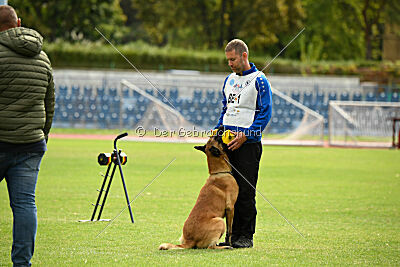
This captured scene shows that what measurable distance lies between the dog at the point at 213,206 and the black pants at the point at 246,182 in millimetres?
157

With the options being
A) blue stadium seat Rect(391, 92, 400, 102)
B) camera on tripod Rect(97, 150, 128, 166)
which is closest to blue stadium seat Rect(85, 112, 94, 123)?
blue stadium seat Rect(391, 92, 400, 102)

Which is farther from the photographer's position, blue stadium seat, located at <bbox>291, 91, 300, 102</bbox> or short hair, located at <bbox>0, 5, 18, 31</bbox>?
blue stadium seat, located at <bbox>291, 91, 300, 102</bbox>

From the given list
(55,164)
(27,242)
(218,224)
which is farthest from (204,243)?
(55,164)

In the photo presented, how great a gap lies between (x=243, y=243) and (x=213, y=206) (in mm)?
654

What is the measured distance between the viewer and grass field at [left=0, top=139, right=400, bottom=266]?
240 inches

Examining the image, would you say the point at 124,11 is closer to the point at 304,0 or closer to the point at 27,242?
the point at 304,0

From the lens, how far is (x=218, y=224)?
20.0ft

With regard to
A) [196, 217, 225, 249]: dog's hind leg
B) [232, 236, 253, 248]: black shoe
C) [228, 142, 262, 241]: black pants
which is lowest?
[232, 236, 253, 248]: black shoe

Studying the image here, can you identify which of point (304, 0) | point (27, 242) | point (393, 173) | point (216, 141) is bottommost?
point (393, 173)

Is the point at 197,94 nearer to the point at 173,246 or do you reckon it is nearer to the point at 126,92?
the point at 126,92

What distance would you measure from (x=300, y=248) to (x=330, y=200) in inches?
183

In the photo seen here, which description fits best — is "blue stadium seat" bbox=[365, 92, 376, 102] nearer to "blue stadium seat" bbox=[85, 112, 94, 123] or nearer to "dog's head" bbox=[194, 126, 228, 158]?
"blue stadium seat" bbox=[85, 112, 94, 123]

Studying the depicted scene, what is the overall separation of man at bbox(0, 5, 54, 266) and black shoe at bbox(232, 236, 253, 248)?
2.31m

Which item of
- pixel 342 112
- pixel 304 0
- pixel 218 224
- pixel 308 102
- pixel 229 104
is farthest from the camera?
pixel 304 0
